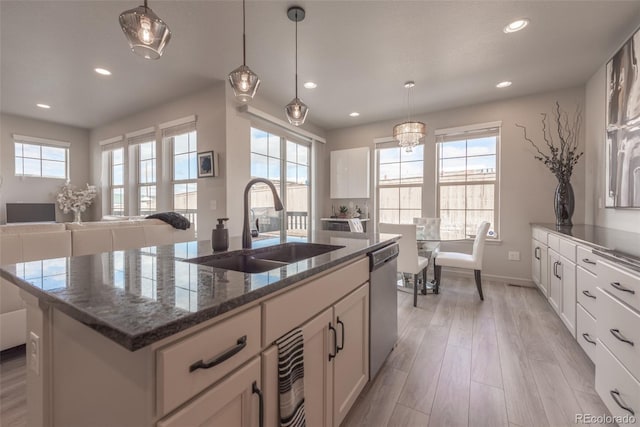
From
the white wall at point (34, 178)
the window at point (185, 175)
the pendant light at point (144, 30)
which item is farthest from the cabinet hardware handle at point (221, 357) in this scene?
the white wall at point (34, 178)

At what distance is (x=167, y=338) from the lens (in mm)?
547

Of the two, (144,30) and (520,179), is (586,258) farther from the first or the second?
(144,30)

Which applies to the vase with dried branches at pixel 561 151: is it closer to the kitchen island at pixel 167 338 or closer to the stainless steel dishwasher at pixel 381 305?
the stainless steel dishwasher at pixel 381 305

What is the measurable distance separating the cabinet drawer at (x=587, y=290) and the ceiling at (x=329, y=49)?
2.05m

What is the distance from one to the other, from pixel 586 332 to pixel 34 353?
9.91 feet

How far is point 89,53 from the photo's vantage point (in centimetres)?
274

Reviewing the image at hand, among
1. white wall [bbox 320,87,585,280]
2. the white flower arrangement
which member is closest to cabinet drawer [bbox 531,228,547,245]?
white wall [bbox 320,87,585,280]

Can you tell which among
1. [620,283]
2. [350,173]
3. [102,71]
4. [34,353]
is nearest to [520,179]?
[350,173]

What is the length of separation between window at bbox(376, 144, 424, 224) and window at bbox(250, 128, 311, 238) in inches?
55.5

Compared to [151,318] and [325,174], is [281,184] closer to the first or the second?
[325,174]

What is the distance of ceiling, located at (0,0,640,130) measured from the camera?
2113 millimetres

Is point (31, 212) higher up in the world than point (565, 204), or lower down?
lower down

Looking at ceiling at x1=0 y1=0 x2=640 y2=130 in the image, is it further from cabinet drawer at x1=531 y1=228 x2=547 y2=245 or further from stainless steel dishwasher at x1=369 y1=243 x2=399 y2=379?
stainless steel dishwasher at x1=369 y1=243 x2=399 y2=379

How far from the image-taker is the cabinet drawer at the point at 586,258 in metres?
1.70
